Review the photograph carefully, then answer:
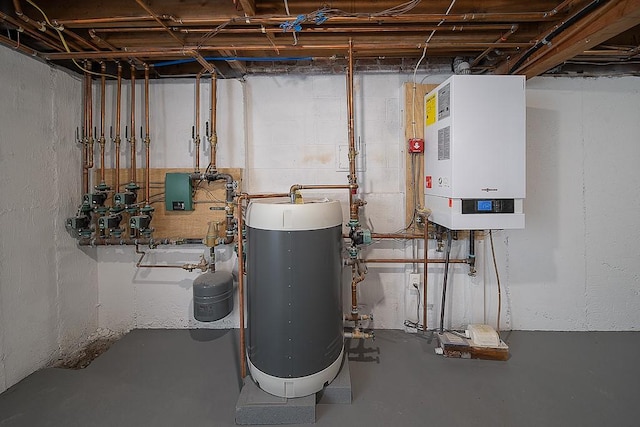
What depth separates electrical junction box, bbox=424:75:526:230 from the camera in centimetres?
167

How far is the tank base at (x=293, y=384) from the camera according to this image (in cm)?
149

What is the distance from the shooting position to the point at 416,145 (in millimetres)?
2078

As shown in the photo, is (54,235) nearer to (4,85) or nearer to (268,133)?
(4,85)

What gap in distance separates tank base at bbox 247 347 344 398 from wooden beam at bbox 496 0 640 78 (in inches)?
87.8

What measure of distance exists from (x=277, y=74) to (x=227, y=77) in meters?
0.40

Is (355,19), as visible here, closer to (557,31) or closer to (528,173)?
(557,31)

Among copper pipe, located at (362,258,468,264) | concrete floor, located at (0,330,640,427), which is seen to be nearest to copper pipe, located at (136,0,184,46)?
copper pipe, located at (362,258,468,264)

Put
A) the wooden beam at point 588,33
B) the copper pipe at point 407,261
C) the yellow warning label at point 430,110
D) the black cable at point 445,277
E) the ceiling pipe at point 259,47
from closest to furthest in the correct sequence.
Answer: the wooden beam at point 588,33 < the ceiling pipe at point 259,47 < the yellow warning label at point 430,110 < the black cable at point 445,277 < the copper pipe at point 407,261

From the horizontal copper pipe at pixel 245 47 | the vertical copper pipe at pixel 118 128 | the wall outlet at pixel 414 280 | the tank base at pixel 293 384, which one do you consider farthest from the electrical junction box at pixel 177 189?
the wall outlet at pixel 414 280

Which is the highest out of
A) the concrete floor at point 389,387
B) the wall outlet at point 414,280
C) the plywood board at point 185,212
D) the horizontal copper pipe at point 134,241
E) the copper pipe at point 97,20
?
the copper pipe at point 97,20

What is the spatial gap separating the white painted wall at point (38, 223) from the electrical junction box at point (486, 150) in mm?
2673

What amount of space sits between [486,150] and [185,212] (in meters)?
2.15

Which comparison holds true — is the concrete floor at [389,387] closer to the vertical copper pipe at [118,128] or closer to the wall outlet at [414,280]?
the wall outlet at [414,280]

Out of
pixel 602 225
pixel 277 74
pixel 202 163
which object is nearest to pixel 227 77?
pixel 277 74
